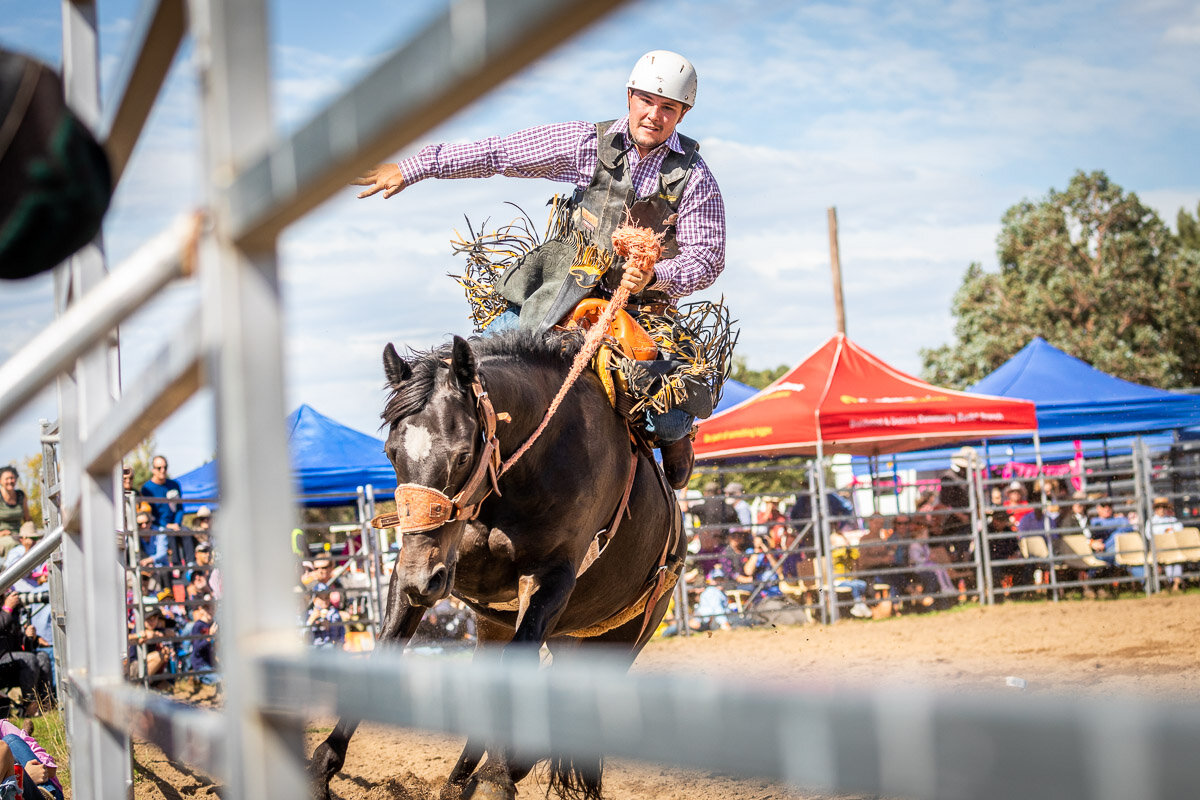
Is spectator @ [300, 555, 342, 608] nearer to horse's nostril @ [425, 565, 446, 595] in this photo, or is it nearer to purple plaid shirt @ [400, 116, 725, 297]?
purple plaid shirt @ [400, 116, 725, 297]

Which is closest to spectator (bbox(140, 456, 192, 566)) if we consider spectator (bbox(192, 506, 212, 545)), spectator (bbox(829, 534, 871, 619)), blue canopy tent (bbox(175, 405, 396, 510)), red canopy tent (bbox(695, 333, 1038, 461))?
spectator (bbox(192, 506, 212, 545))

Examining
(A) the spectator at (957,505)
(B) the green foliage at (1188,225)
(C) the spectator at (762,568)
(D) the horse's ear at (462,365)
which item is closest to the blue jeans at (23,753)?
(D) the horse's ear at (462,365)

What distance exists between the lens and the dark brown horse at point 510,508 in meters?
3.61

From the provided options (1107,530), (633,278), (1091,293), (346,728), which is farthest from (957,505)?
(1091,293)

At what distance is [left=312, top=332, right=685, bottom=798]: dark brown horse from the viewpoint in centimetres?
361

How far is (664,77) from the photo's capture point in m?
4.89

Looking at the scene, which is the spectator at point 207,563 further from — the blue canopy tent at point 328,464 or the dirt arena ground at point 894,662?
the dirt arena ground at point 894,662

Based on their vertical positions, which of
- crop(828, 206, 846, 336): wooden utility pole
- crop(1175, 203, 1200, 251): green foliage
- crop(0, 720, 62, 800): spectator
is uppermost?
crop(1175, 203, 1200, 251): green foliage

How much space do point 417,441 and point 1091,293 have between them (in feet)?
128

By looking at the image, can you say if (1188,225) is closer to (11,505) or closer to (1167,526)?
(1167,526)

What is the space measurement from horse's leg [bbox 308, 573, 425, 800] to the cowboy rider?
1446 millimetres

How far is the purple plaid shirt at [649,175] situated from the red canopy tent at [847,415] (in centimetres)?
846

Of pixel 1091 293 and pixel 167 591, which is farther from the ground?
pixel 1091 293

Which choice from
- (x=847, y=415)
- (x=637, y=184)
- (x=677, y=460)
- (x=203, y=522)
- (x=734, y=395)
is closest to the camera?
(x=637, y=184)
